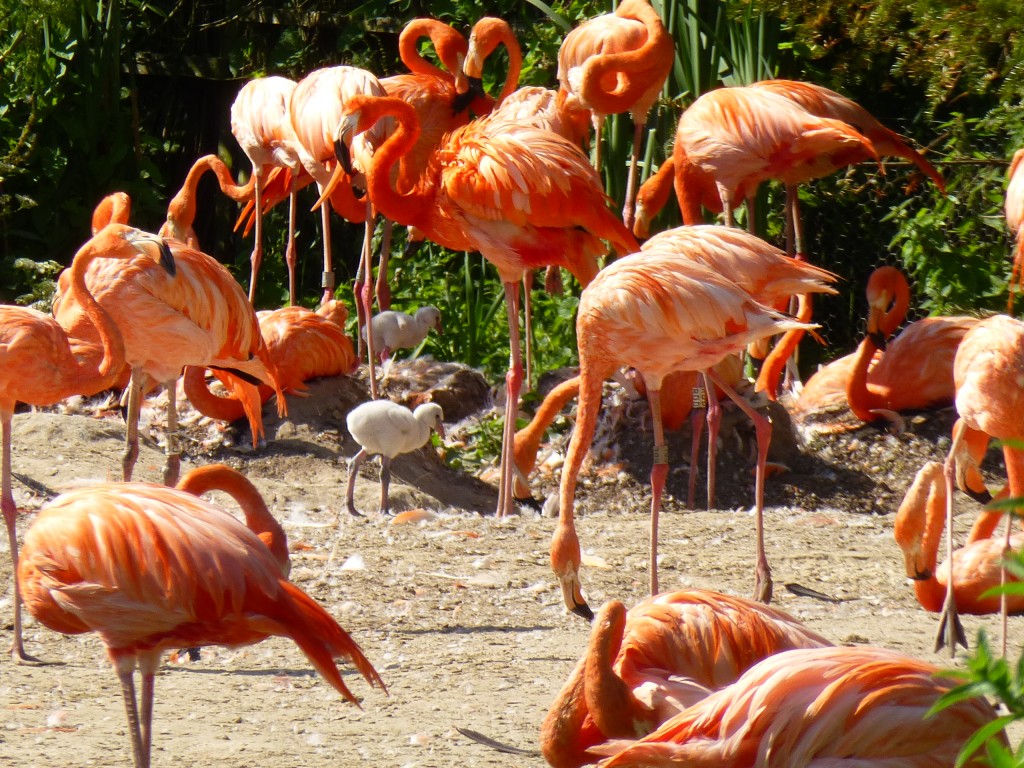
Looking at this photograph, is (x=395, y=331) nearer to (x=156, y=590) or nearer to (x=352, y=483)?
(x=352, y=483)

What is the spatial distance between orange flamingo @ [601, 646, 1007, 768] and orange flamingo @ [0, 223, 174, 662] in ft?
7.40

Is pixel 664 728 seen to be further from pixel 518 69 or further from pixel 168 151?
pixel 168 151

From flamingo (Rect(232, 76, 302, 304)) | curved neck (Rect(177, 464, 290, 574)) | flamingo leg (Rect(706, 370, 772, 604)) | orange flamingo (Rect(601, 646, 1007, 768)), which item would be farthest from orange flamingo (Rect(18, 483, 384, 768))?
flamingo (Rect(232, 76, 302, 304))

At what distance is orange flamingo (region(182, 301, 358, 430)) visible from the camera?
242 inches

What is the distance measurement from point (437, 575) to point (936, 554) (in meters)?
1.55

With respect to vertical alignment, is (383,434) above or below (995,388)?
below

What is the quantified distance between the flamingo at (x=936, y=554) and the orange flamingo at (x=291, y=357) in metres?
3.19

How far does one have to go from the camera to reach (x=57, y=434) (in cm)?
587

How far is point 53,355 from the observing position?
13.1 feet

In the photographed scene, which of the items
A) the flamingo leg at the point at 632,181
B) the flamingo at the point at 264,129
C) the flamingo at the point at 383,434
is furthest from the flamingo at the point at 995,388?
the flamingo at the point at 264,129

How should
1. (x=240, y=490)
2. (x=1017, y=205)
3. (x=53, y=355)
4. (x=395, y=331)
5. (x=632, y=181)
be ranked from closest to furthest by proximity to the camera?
1. (x=240, y=490)
2. (x=53, y=355)
3. (x=1017, y=205)
4. (x=632, y=181)
5. (x=395, y=331)

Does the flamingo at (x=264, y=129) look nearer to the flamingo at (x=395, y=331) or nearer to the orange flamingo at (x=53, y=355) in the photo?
the flamingo at (x=395, y=331)

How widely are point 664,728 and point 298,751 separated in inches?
39.3

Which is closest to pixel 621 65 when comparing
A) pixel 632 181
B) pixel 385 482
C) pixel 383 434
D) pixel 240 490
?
pixel 632 181
